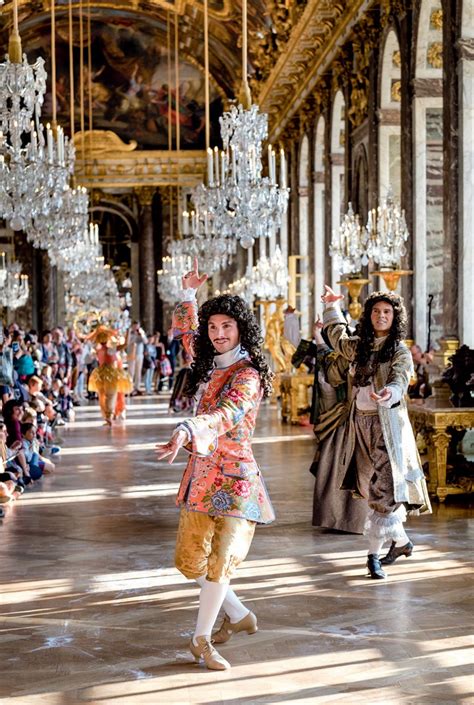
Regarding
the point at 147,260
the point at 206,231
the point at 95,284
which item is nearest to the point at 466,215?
the point at 206,231

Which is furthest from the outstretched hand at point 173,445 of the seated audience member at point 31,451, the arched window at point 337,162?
the arched window at point 337,162

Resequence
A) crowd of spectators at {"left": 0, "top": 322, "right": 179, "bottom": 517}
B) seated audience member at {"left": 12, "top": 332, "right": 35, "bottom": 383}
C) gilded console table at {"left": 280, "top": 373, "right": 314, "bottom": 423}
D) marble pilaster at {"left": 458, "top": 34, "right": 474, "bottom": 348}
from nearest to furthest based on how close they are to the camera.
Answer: crowd of spectators at {"left": 0, "top": 322, "right": 179, "bottom": 517} < marble pilaster at {"left": 458, "top": 34, "right": 474, "bottom": 348} < seated audience member at {"left": 12, "top": 332, "right": 35, "bottom": 383} < gilded console table at {"left": 280, "top": 373, "right": 314, "bottom": 423}

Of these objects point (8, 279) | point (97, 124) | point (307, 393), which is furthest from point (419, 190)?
point (97, 124)

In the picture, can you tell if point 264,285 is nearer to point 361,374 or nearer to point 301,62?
point 301,62

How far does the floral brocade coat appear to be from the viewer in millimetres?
5367

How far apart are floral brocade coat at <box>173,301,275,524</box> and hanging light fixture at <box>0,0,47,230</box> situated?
230 inches

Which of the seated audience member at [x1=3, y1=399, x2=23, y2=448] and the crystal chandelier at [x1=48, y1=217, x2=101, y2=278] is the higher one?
the crystal chandelier at [x1=48, y1=217, x2=101, y2=278]

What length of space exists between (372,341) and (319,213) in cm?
1681

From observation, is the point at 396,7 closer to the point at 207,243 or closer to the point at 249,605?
the point at 207,243

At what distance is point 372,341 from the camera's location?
24.8 feet

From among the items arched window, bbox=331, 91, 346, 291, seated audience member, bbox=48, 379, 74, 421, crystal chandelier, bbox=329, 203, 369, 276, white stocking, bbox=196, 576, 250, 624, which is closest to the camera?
white stocking, bbox=196, 576, 250, 624

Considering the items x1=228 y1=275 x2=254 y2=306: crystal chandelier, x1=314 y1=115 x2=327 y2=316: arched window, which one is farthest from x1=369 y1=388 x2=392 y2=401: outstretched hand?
x1=228 y1=275 x2=254 y2=306: crystal chandelier

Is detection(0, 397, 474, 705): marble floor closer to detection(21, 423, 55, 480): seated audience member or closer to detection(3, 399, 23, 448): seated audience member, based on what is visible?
detection(3, 399, 23, 448): seated audience member

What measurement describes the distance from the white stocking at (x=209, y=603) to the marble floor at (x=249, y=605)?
0.59ft
